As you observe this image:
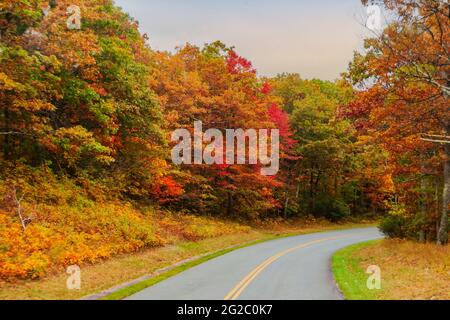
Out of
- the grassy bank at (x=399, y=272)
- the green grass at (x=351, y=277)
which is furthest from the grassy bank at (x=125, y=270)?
the grassy bank at (x=399, y=272)

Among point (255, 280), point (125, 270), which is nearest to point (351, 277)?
point (255, 280)

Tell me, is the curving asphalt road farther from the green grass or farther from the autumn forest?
the autumn forest

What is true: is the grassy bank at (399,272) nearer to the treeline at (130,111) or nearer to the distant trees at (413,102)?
the distant trees at (413,102)

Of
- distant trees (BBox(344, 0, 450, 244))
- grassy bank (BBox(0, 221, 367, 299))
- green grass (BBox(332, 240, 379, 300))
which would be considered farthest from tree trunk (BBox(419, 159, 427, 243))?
grassy bank (BBox(0, 221, 367, 299))

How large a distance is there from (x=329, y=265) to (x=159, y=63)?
911 inches

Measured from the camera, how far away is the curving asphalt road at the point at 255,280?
12.4 metres

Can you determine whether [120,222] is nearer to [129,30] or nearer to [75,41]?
[75,41]

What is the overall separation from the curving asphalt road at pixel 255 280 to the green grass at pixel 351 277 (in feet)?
1.07

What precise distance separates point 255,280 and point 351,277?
3831 millimetres

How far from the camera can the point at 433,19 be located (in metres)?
15.5

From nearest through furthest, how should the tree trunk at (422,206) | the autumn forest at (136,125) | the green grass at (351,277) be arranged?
the green grass at (351,277), the autumn forest at (136,125), the tree trunk at (422,206)

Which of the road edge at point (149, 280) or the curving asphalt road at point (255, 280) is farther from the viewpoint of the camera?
the road edge at point (149, 280)

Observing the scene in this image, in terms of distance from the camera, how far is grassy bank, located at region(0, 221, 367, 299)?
12398 millimetres

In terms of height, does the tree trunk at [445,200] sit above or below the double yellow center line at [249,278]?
above
